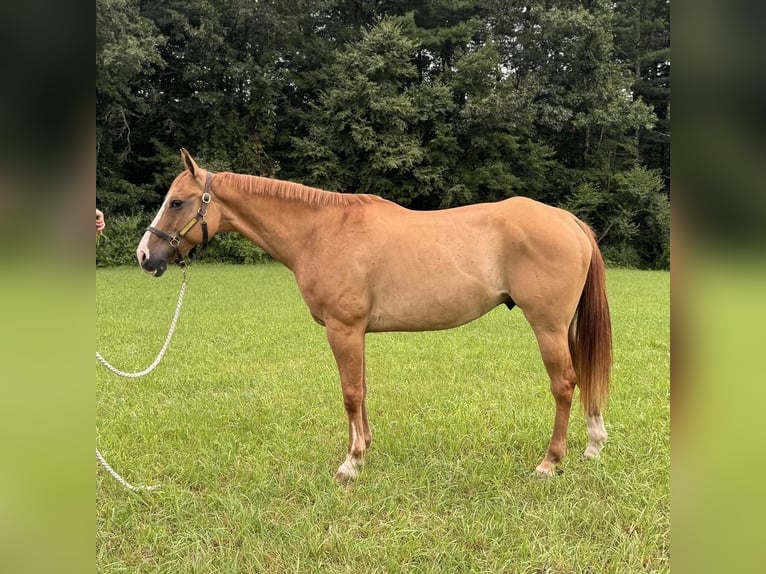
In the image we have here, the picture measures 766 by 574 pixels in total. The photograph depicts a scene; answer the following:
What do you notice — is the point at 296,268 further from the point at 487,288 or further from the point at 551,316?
the point at 551,316

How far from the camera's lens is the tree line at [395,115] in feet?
75.3

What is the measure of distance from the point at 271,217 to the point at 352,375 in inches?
50.8

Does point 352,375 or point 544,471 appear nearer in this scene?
point 544,471

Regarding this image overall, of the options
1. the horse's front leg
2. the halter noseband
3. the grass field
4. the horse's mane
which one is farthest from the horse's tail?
the halter noseband

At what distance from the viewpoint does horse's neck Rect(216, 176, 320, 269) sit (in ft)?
11.9

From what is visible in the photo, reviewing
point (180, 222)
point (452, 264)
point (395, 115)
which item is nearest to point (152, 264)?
point (180, 222)

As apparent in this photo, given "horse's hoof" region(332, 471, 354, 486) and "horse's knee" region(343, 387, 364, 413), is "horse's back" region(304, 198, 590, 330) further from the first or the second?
"horse's hoof" region(332, 471, 354, 486)

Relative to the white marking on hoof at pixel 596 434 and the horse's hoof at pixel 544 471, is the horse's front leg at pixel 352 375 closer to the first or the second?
the horse's hoof at pixel 544 471

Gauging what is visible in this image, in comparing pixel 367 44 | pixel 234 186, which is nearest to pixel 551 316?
pixel 234 186

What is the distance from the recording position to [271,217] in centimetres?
365

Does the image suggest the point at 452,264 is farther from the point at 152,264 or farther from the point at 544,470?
the point at 152,264

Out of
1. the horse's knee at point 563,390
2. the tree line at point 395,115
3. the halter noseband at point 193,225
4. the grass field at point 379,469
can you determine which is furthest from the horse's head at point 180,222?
the tree line at point 395,115

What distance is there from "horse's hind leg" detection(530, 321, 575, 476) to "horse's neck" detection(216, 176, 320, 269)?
1.79 meters

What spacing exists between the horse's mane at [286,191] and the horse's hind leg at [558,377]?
163 cm
